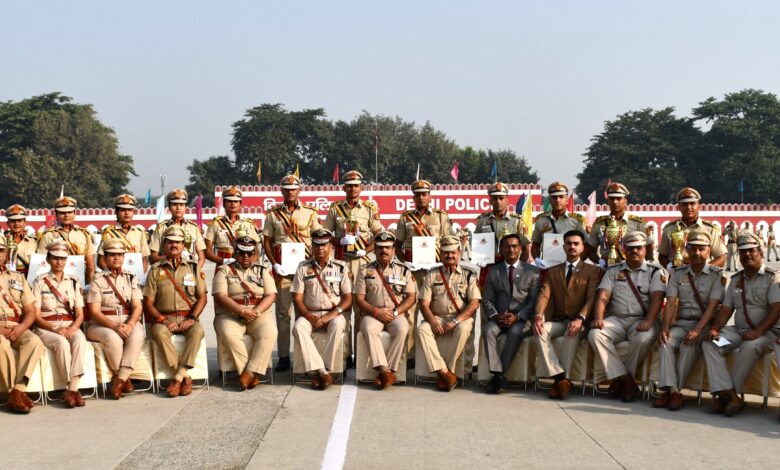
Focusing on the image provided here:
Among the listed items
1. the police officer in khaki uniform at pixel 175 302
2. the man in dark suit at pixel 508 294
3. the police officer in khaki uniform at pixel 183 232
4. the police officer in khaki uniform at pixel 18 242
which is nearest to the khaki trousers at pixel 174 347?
the police officer in khaki uniform at pixel 175 302

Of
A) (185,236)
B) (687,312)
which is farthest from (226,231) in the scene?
(687,312)

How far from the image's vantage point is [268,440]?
608 cm

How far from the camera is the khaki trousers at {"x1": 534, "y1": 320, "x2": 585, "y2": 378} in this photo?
25.4 feet

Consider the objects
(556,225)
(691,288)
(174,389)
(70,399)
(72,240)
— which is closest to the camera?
(70,399)

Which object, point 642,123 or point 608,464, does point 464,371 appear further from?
point 642,123

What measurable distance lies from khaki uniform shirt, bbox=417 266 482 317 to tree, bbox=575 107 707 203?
53711 millimetres

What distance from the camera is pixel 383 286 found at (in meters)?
8.45

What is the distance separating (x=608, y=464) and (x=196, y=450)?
2.86m

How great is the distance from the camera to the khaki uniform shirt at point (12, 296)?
7430mm

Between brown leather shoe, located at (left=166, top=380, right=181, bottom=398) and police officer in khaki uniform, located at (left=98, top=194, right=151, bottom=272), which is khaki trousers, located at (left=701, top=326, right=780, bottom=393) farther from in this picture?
police officer in khaki uniform, located at (left=98, top=194, right=151, bottom=272)

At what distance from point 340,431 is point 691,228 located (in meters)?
4.34

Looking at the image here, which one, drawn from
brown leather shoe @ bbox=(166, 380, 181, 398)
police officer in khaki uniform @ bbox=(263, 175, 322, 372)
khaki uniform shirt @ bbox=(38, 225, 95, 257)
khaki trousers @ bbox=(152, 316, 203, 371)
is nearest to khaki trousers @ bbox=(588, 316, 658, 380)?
police officer in khaki uniform @ bbox=(263, 175, 322, 372)

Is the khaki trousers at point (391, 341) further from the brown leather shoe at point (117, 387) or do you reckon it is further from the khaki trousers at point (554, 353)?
the brown leather shoe at point (117, 387)

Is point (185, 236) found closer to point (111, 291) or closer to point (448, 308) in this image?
point (111, 291)
